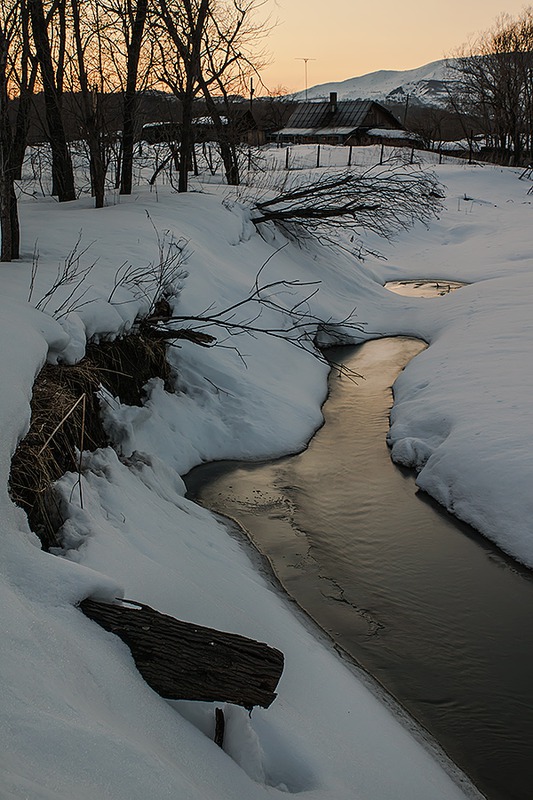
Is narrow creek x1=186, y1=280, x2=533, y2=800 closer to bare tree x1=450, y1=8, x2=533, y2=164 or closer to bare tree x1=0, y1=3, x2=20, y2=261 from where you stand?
bare tree x1=0, y1=3, x2=20, y2=261

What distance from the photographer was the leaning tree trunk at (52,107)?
1030cm

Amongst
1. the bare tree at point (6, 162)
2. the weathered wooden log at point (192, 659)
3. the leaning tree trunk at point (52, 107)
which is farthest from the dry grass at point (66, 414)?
the leaning tree trunk at point (52, 107)

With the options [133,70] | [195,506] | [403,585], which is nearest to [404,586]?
[403,585]

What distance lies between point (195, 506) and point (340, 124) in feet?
145

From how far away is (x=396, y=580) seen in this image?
227 inches

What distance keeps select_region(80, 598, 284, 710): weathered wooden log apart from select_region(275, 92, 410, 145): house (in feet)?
143

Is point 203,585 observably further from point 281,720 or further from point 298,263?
point 298,263

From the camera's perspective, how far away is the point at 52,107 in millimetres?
11148

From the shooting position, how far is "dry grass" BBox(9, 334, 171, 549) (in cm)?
429

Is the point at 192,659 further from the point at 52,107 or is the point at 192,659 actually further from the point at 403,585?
the point at 52,107

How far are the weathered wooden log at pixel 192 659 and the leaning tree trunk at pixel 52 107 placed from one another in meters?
7.97

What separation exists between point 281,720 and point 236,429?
4731 millimetres

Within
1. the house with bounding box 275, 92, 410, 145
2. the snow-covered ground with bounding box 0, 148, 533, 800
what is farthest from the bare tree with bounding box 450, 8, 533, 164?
the snow-covered ground with bounding box 0, 148, 533, 800

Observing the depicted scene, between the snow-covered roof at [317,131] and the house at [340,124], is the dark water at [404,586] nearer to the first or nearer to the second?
the house at [340,124]
